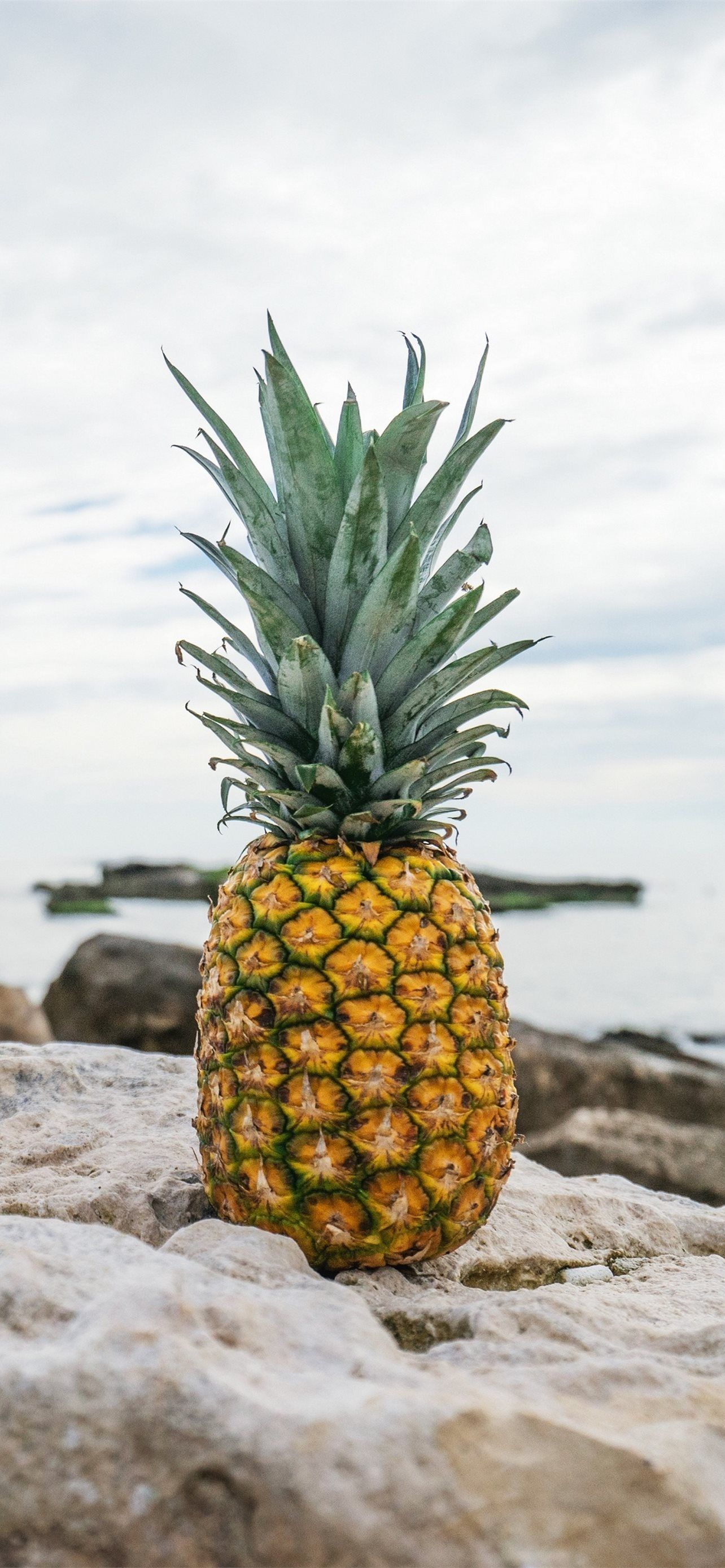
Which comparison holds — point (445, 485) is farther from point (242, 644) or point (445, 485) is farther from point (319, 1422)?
point (319, 1422)

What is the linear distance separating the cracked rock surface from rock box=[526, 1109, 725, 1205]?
4.14 metres

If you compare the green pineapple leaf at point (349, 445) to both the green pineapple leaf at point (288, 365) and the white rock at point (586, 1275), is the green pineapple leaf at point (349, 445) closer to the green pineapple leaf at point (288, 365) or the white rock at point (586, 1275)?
the green pineapple leaf at point (288, 365)

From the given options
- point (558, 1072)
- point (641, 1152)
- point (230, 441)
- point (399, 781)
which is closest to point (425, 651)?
point (399, 781)

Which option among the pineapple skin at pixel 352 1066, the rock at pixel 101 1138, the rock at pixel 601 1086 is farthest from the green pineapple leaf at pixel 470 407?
the rock at pixel 601 1086

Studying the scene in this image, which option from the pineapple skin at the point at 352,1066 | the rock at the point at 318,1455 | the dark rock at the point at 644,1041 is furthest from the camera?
the dark rock at the point at 644,1041

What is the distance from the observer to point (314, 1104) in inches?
104

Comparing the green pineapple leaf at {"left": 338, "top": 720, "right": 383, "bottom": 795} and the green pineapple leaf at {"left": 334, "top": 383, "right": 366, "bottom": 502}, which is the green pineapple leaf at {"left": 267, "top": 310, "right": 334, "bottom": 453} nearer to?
the green pineapple leaf at {"left": 334, "top": 383, "right": 366, "bottom": 502}

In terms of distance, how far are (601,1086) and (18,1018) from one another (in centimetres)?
438

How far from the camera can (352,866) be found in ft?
9.39

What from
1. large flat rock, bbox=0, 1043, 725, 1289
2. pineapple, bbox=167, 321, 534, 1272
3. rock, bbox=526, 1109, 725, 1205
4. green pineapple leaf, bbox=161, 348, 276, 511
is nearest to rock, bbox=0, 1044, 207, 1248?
large flat rock, bbox=0, 1043, 725, 1289

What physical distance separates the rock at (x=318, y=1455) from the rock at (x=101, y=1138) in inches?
45.8

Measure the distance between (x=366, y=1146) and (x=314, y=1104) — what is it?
0.55 ft

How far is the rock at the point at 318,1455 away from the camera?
5.02 feet

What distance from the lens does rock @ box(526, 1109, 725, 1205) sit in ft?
20.6
